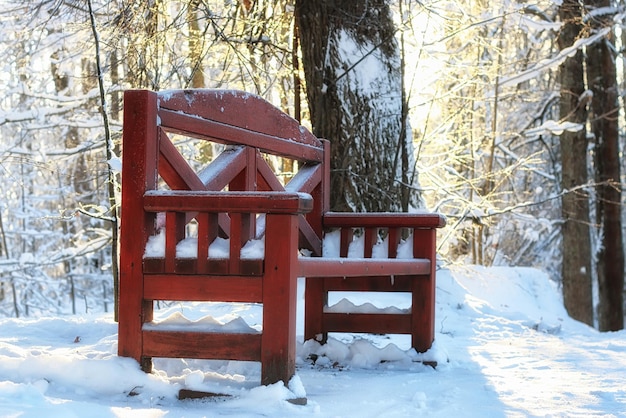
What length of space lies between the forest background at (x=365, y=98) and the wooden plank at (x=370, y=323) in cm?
158

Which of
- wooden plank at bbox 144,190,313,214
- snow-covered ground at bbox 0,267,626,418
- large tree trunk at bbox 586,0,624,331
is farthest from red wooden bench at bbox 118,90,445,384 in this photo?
large tree trunk at bbox 586,0,624,331

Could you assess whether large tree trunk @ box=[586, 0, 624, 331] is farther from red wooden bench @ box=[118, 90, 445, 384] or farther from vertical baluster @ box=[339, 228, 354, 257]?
red wooden bench @ box=[118, 90, 445, 384]

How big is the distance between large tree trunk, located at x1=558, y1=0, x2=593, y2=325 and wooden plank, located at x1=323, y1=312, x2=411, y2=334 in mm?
8637

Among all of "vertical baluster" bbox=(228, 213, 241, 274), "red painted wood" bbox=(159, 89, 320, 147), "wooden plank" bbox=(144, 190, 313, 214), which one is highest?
"red painted wood" bbox=(159, 89, 320, 147)

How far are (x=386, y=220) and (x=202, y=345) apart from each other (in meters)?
1.63

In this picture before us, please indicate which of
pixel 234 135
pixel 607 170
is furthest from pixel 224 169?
pixel 607 170

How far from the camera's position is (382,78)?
5.81 meters

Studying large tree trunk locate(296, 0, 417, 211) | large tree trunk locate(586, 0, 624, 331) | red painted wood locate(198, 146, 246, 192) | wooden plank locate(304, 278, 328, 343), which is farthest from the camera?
large tree trunk locate(586, 0, 624, 331)

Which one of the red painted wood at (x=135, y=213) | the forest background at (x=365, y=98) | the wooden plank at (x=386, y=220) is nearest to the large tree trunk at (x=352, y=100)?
the forest background at (x=365, y=98)

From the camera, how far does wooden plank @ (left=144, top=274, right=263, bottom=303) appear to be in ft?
9.07

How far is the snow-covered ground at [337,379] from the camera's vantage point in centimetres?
253

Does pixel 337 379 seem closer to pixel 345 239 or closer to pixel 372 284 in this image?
pixel 372 284

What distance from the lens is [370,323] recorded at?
13.5ft

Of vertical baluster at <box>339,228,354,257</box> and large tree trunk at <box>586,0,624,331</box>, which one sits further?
large tree trunk at <box>586,0,624,331</box>
